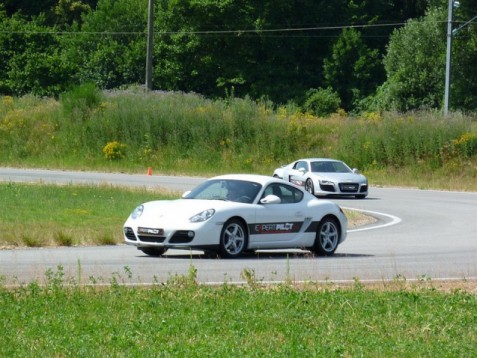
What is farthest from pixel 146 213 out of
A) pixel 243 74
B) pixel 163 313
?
pixel 243 74

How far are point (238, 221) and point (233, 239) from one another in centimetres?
32

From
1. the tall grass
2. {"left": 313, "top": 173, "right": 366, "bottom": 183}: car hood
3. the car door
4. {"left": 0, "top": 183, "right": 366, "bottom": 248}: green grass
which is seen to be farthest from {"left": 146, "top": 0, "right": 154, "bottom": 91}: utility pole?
the car door

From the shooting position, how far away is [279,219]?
19875 millimetres

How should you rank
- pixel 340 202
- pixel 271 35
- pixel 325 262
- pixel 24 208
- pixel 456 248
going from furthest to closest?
pixel 271 35
pixel 340 202
pixel 24 208
pixel 456 248
pixel 325 262

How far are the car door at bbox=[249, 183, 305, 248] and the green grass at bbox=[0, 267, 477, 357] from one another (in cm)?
559

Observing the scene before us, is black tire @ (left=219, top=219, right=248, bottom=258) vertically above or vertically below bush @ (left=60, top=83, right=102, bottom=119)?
below

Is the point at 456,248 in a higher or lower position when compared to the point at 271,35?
lower

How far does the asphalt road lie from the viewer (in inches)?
618

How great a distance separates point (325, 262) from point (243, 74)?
58.5 m

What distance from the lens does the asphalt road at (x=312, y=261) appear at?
15695 mm

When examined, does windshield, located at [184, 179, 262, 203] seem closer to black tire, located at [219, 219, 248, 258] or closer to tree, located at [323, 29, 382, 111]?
black tire, located at [219, 219, 248, 258]

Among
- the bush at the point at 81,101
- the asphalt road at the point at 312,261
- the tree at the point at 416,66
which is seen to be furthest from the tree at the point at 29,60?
the asphalt road at the point at 312,261

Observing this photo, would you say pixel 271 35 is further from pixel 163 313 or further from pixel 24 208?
pixel 163 313

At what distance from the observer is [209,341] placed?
33.3 ft
